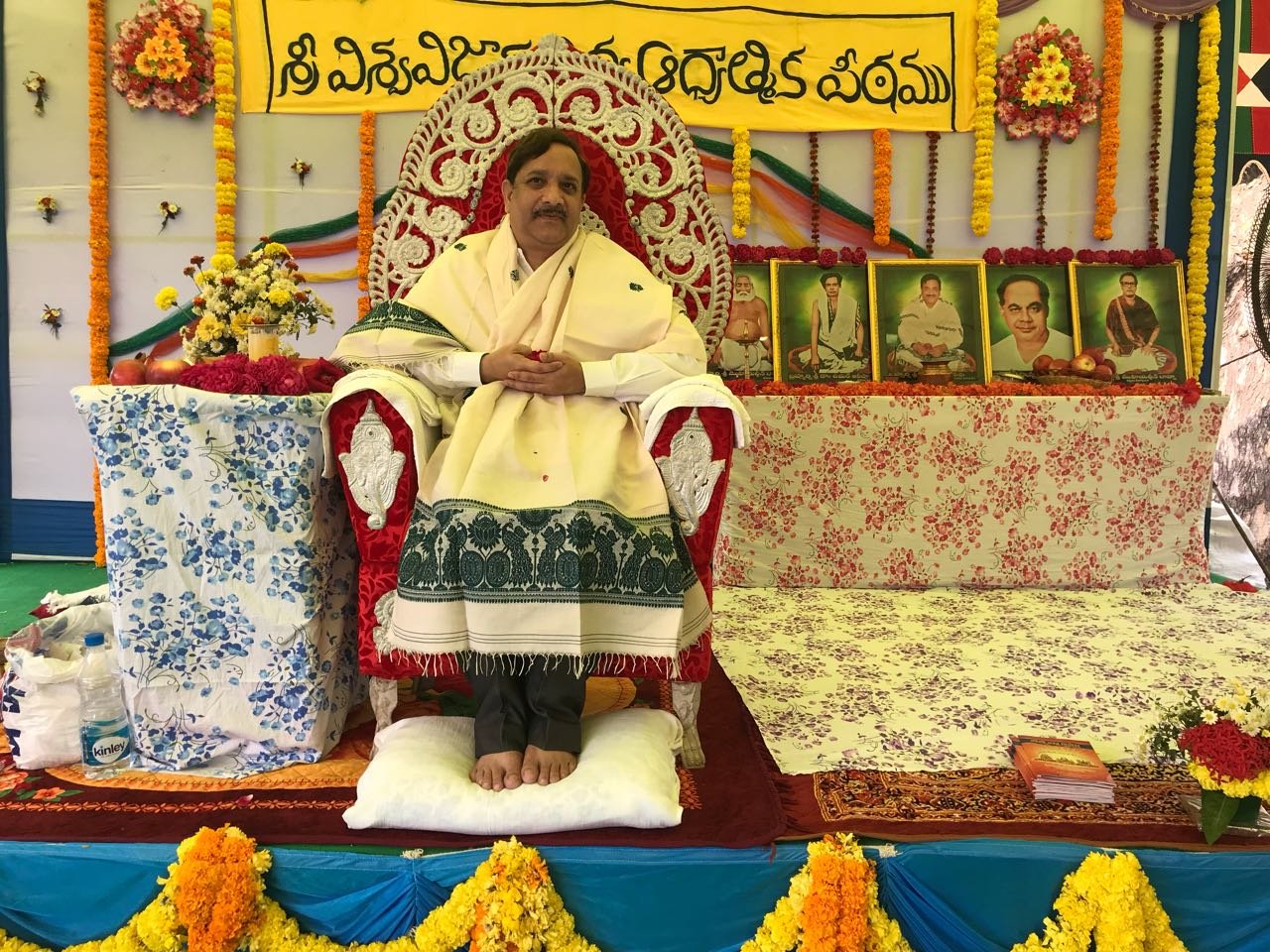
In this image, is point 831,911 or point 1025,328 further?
point 1025,328

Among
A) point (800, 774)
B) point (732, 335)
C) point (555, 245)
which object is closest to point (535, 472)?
point (555, 245)

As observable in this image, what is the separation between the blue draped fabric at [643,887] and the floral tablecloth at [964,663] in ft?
1.48

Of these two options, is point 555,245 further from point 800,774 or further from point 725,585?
point 725,585

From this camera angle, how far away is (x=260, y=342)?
258 centimetres

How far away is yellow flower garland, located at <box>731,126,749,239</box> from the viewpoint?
464cm

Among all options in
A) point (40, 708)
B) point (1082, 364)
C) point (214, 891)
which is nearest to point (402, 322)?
point (40, 708)

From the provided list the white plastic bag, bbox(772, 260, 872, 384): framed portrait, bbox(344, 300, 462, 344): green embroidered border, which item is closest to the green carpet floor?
the white plastic bag

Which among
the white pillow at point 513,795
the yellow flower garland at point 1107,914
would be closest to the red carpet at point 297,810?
the white pillow at point 513,795

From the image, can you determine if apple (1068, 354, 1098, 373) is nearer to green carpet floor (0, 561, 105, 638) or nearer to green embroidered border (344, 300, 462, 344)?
green embroidered border (344, 300, 462, 344)

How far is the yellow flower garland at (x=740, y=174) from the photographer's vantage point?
464 cm

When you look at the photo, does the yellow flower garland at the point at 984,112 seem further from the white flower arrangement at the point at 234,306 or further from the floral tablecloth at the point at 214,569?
the floral tablecloth at the point at 214,569

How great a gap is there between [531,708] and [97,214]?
406cm

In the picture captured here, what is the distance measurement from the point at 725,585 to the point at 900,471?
0.98 metres

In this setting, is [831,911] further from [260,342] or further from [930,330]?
[930,330]
